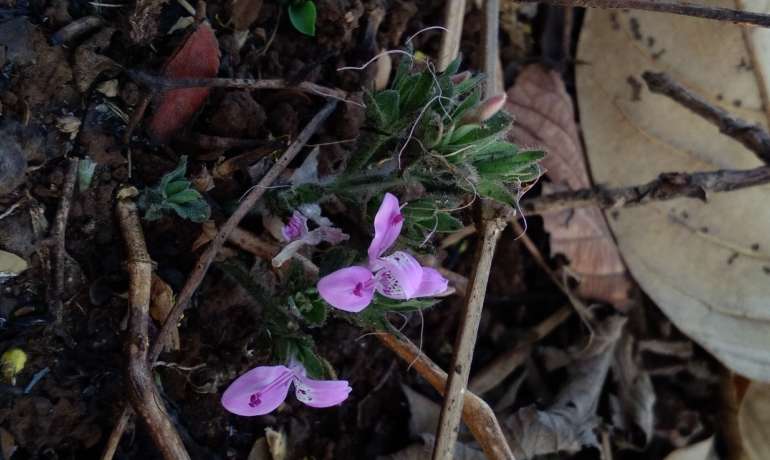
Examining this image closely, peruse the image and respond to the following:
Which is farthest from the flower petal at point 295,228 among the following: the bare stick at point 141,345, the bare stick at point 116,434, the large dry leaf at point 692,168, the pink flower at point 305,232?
the large dry leaf at point 692,168

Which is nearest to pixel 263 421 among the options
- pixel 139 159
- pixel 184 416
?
pixel 184 416

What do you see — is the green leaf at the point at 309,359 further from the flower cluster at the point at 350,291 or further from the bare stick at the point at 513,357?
the bare stick at the point at 513,357

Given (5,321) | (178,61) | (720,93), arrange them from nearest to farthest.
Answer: (5,321), (178,61), (720,93)

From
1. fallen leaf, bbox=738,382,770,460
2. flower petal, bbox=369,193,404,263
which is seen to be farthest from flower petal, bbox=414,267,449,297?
fallen leaf, bbox=738,382,770,460

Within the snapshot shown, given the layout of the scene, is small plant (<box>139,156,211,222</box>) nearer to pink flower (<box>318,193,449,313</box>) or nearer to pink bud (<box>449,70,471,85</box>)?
pink flower (<box>318,193,449,313</box>)

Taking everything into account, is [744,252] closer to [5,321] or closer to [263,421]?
[263,421]

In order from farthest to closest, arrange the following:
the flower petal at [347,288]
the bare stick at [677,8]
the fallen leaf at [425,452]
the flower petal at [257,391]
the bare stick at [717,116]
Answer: the bare stick at [717,116] < the fallen leaf at [425,452] < the bare stick at [677,8] < the flower petal at [257,391] < the flower petal at [347,288]
